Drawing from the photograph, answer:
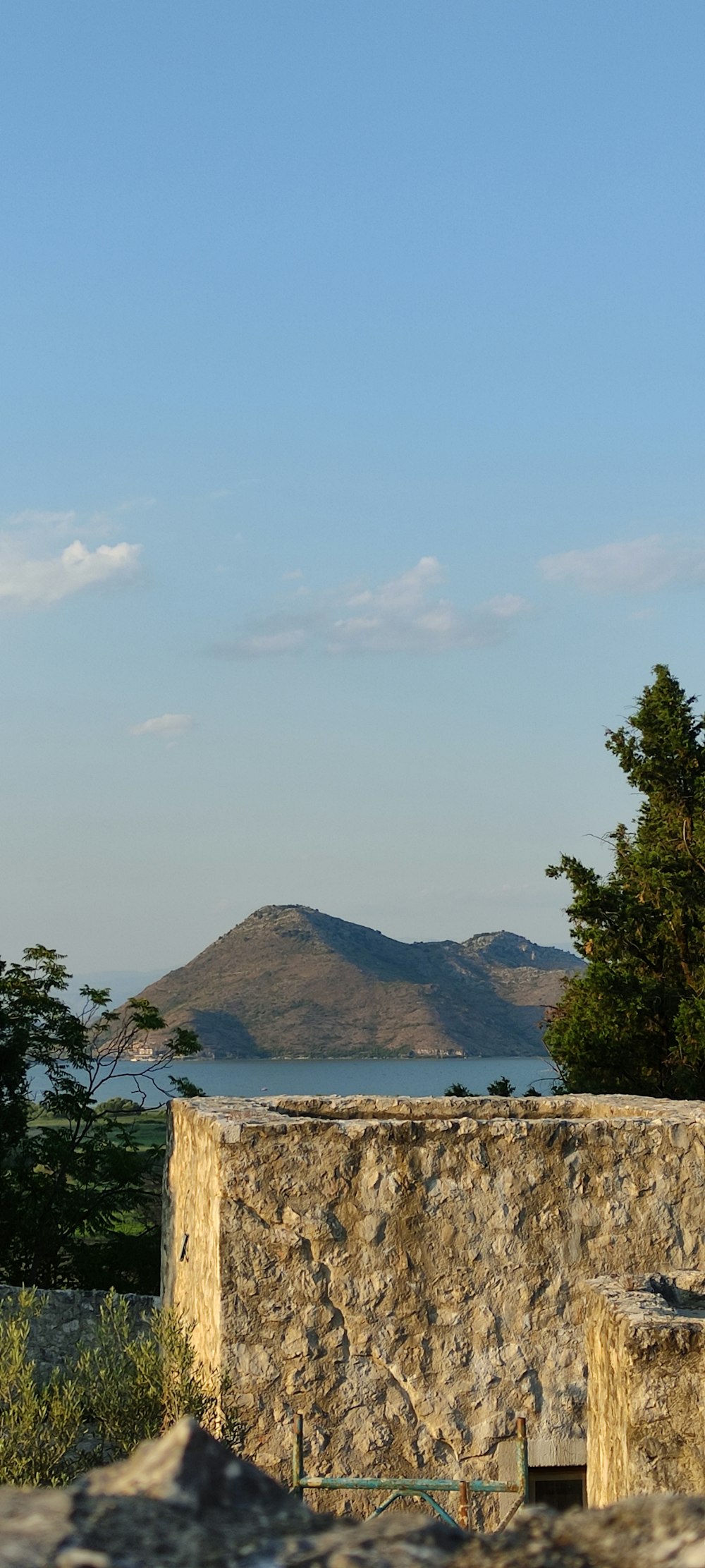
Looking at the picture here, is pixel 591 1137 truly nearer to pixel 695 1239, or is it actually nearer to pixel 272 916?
pixel 695 1239

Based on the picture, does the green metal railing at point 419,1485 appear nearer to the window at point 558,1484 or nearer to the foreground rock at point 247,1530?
the window at point 558,1484

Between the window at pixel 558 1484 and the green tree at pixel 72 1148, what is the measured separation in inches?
422

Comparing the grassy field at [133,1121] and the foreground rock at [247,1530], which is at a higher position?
the foreground rock at [247,1530]

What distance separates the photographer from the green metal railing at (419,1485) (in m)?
8.67

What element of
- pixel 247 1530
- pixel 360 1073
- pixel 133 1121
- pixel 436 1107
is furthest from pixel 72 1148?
pixel 360 1073

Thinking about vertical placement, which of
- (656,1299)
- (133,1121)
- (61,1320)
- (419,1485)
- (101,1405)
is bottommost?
(419,1485)

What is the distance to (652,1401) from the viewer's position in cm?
666

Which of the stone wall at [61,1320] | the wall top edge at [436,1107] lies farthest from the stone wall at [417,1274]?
the stone wall at [61,1320]

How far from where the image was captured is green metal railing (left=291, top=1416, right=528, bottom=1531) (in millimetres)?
8672

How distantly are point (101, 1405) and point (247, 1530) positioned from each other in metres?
8.60

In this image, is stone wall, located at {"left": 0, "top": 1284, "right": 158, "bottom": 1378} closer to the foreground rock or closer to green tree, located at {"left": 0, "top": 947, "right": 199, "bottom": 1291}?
green tree, located at {"left": 0, "top": 947, "right": 199, "bottom": 1291}

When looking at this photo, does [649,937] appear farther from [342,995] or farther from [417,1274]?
[342,995]

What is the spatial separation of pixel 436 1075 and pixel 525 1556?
12464 centimetres

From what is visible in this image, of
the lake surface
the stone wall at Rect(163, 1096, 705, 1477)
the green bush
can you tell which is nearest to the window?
the stone wall at Rect(163, 1096, 705, 1477)
